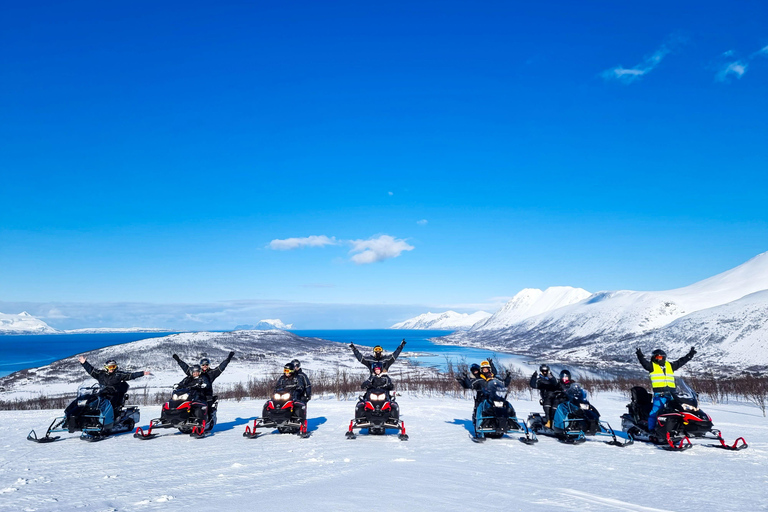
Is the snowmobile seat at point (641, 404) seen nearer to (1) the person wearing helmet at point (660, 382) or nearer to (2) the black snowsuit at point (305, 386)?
(1) the person wearing helmet at point (660, 382)

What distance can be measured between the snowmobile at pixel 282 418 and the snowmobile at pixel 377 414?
1.31 metres

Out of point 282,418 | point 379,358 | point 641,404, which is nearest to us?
point 641,404

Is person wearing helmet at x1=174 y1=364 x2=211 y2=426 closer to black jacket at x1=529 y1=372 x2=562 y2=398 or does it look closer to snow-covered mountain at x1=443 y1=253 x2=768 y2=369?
black jacket at x1=529 y1=372 x2=562 y2=398

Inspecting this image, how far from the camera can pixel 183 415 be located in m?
11.0

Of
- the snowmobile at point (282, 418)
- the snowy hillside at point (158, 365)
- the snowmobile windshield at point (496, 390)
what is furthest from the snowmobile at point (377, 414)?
the snowy hillside at point (158, 365)

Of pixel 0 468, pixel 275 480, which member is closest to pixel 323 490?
pixel 275 480

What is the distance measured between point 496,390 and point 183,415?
781cm

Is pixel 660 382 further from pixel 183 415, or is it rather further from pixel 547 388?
pixel 183 415

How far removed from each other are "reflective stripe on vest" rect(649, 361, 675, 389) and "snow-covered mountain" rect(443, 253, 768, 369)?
57.2 m

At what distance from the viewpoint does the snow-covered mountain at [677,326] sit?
6150cm

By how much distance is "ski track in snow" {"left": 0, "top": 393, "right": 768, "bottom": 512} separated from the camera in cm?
559

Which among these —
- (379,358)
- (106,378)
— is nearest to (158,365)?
(106,378)

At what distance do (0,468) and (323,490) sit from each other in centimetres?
599

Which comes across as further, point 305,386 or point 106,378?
point 305,386
